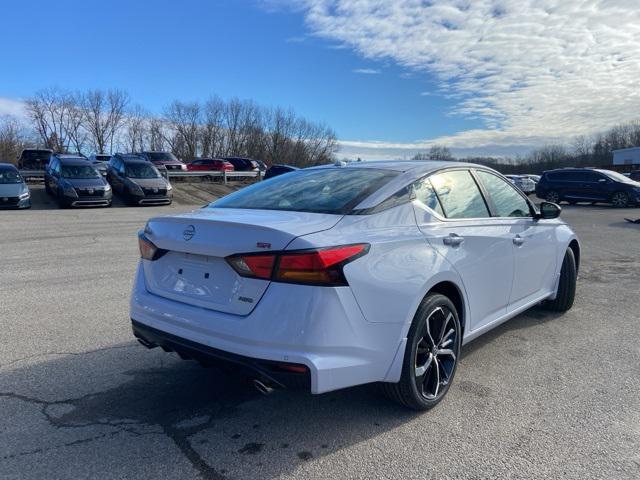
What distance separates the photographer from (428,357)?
10.8 ft

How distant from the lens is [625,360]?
4.24 meters

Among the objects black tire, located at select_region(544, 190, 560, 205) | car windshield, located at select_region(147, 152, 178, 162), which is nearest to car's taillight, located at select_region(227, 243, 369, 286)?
black tire, located at select_region(544, 190, 560, 205)

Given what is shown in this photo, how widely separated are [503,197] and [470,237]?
3.61 feet

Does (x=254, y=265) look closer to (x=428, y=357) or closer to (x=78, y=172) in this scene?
(x=428, y=357)

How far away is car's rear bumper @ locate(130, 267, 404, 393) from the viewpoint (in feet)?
8.60

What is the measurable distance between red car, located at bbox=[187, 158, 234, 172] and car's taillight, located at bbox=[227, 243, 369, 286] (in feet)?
104

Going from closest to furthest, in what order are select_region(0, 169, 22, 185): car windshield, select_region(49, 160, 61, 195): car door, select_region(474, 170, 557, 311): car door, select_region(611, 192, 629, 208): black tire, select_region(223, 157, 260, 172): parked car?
select_region(474, 170, 557, 311): car door < select_region(0, 169, 22, 185): car windshield < select_region(49, 160, 61, 195): car door < select_region(611, 192, 629, 208): black tire < select_region(223, 157, 260, 172): parked car

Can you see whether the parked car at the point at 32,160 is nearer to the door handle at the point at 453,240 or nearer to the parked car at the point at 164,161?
the parked car at the point at 164,161

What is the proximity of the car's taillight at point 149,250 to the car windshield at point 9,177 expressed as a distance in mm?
17890

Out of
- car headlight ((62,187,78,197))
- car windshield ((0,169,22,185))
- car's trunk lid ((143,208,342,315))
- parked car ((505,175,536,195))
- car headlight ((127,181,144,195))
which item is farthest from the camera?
parked car ((505,175,536,195))

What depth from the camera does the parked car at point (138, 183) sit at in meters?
21.0

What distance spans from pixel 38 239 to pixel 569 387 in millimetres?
10960

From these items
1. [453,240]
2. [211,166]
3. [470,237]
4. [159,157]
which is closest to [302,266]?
[453,240]

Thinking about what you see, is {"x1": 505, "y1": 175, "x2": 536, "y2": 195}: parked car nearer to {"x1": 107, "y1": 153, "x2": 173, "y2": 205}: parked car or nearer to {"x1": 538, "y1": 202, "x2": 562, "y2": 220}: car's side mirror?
{"x1": 107, "y1": 153, "x2": 173, "y2": 205}: parked car
